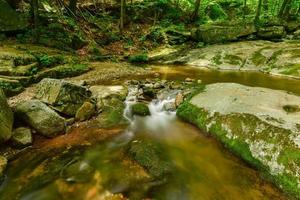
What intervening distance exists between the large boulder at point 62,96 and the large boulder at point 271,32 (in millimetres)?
13736

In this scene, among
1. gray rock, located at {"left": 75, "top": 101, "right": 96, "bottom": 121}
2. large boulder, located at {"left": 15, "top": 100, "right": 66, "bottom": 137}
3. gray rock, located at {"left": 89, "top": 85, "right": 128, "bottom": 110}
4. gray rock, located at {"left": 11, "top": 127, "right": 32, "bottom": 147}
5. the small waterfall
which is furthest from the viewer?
gray rock, located at {"left": 89, "top": 85, "right": 128, "bottom": 110}

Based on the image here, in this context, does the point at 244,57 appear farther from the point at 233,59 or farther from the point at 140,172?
the point at 140,172

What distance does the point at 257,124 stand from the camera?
6242 millimetres

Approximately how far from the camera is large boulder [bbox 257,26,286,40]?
18266 mm

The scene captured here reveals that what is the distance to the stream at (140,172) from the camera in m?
5.14

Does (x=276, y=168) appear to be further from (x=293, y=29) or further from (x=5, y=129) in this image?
(x=293, y=29)

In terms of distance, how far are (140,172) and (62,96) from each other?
348 centimetres

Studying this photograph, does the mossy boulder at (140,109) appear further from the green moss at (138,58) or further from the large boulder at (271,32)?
the large boulder at (271,32)

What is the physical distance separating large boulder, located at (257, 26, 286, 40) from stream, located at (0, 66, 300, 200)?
13.2m

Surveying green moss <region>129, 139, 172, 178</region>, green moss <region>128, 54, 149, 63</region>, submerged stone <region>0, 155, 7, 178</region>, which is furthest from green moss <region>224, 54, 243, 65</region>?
submerged stone <region>0, 155, 7, 178</region>

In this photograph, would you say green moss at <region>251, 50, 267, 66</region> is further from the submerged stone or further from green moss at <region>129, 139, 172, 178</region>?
the submerged stone

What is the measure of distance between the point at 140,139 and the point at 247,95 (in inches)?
120

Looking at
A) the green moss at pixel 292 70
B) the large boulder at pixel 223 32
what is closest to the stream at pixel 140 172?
the green moss at pixel 292 70

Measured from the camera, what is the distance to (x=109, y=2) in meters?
21.2
